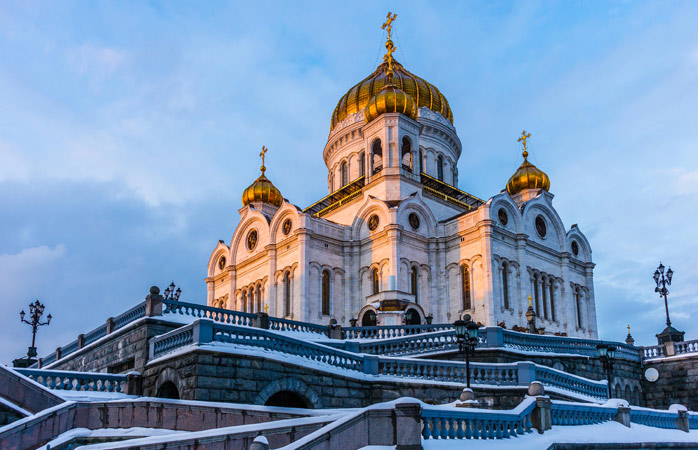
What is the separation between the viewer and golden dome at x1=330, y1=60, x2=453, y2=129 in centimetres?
5231

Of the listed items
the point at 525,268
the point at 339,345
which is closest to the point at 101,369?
the point at 339,345

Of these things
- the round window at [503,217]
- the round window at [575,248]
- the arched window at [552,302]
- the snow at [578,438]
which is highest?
the round window at [503,217]

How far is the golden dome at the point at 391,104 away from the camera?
4506cm

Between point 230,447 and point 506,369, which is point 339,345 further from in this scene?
point 230,447

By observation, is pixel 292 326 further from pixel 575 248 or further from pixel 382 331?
pixel 575 248

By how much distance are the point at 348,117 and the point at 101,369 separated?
1266 inches

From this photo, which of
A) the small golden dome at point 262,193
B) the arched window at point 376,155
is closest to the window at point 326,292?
the arched window at point 376,155

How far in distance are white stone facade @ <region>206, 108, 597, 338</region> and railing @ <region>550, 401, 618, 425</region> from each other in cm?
2072

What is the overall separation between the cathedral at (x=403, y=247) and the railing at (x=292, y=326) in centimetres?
1105

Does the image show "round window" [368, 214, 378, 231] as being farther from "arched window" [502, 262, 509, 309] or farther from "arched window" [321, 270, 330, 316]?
"arched window" [502, 262, 509, 309]

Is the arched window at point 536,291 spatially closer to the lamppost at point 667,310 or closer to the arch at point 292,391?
the lamppost at point 667,310

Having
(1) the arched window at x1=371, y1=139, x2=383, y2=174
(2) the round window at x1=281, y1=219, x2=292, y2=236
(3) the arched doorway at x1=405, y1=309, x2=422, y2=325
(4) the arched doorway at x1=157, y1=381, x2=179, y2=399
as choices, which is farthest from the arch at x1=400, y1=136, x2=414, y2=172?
(4) the arched doorway at x1=157, y1=381, x2=179, y2=399

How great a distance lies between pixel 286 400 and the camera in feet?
64.4

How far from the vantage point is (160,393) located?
18609 millimetres
